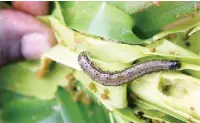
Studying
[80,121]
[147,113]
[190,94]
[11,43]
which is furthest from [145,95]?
[11,43]

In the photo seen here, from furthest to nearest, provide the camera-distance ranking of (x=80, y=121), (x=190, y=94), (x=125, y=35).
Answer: (x=80, y=121), (x=125, y=35), (x=190, y=94)

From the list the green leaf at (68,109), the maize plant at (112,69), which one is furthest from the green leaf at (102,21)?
the green leaf at (68,109)

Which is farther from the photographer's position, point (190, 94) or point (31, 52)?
point (31, 52)

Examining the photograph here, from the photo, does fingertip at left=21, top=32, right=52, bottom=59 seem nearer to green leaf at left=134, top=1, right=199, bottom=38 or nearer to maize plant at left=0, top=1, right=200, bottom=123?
maize plant at left=0, top=1, right=200, bottom=123

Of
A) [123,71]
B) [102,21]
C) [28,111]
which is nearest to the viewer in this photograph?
[123,71]

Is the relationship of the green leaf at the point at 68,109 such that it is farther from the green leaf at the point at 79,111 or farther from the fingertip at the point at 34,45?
the fingertip at the point at 34,45

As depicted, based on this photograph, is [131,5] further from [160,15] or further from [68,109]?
[68,109]

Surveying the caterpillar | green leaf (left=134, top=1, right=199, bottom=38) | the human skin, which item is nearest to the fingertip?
the human skin

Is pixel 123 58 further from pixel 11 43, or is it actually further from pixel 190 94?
pixel 11 43

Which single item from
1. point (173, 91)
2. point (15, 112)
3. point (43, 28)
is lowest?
point (15, 112)

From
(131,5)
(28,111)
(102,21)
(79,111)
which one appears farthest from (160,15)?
(28,111)
